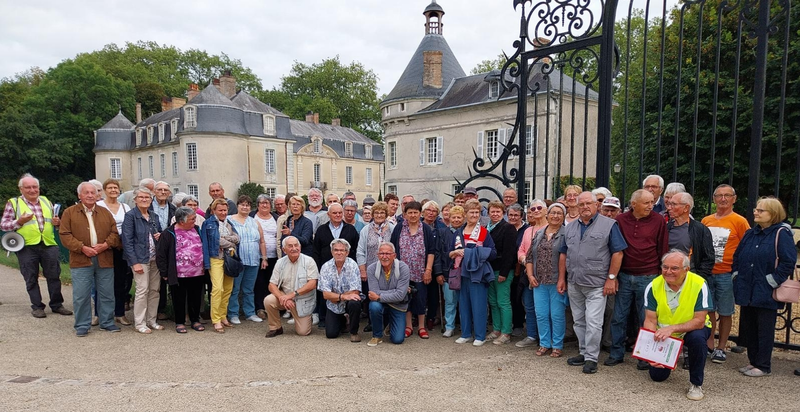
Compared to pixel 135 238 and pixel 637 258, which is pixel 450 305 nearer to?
pixel 637 258

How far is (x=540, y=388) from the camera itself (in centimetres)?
416

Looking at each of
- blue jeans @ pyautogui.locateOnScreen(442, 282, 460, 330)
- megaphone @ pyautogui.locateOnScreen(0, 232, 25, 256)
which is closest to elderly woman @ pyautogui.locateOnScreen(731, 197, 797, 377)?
blue jeans @ pyautogui.locateOnScreen(442, 282, 460, 330)

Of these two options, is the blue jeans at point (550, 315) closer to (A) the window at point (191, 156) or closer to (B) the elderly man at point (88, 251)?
(B) the elderly man at point (88, 251)

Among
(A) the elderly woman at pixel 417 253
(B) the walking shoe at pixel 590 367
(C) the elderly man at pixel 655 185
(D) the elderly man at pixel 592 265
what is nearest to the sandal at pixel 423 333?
(A) the elderly woman at pixel 417 253

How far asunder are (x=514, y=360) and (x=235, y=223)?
3.98 meters

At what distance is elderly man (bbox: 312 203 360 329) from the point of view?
6387 mm

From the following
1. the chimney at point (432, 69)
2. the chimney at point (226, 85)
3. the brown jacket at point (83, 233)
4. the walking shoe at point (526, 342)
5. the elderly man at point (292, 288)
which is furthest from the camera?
the chimney at point (226, 85)

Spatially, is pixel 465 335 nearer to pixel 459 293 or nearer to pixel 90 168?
pixel 459 293

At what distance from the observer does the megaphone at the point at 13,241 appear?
6367 mm

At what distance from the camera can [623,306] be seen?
4.68 meters

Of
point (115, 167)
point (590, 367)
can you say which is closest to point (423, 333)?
point (590, 367)

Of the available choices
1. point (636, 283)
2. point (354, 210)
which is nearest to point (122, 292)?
point (354, 210)

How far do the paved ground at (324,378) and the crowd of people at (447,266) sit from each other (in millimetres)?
238

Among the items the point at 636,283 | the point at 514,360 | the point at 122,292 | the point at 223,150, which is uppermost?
the point at 223,150
